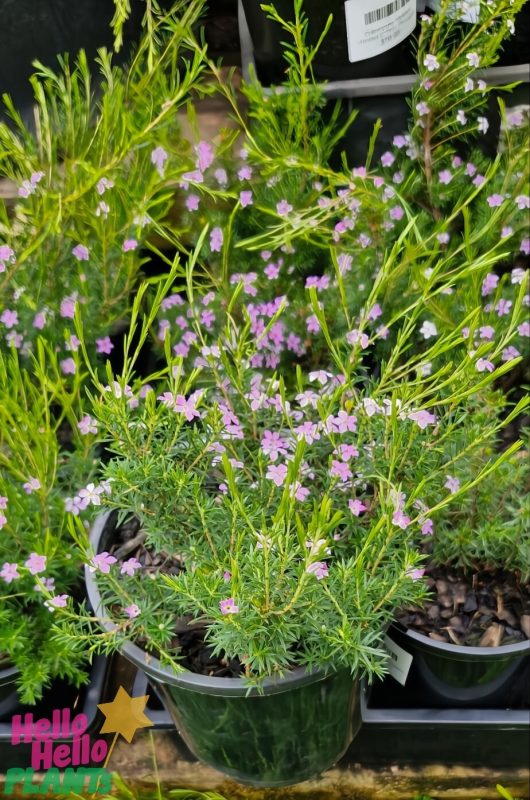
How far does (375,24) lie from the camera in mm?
1059

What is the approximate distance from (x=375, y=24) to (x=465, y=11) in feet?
0.42

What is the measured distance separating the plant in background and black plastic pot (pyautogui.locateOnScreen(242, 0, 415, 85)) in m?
0.54

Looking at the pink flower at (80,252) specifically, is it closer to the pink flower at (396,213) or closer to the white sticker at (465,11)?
the pink flower at (396,213)

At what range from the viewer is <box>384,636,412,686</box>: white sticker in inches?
37.6

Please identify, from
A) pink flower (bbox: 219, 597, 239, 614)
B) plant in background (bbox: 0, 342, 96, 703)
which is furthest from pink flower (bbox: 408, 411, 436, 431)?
plant in background (bbox: 0, 342, 96, 703)

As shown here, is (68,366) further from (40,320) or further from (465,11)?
(465,11)

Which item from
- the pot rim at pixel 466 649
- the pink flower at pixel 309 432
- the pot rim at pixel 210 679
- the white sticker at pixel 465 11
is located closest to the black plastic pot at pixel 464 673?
the pot rim at pixel 466 649

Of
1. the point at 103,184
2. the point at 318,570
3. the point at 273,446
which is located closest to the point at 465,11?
the point at 103,184

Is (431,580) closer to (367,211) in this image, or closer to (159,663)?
(159,663)

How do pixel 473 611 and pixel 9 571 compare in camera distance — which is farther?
pixel 473 611

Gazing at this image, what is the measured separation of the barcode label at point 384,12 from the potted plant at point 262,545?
52 centimetres

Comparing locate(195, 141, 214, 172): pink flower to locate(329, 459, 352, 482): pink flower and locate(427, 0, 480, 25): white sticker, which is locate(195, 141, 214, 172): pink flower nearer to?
locate(427, 0, 480, 25): white sticker

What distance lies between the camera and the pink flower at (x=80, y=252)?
3.53 ft

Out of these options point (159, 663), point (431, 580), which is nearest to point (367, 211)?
point (431, 580)
